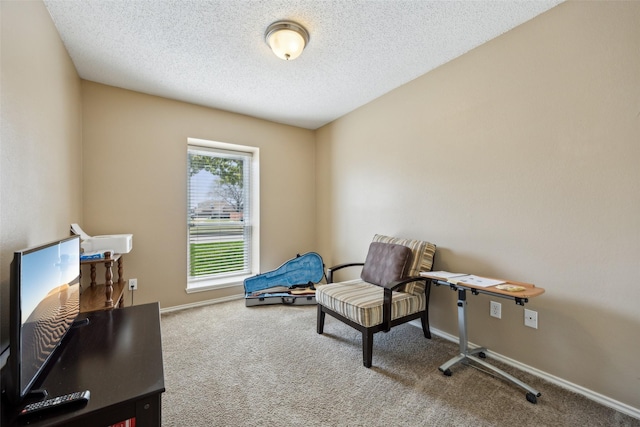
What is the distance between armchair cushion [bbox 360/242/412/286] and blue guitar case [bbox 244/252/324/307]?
0.98m

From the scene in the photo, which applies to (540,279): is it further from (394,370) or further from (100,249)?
(100,249)

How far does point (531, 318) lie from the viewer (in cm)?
194

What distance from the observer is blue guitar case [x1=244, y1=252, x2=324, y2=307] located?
334 centimetres

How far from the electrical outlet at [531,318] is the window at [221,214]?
3.06m

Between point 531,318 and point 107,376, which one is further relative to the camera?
point 531,318

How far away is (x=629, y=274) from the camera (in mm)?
1563

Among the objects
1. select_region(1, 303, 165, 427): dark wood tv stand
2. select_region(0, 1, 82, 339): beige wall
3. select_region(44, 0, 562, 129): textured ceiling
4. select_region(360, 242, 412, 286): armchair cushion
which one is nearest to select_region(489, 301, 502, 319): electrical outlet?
select_region(360, 242, 412, 286): armchair cushion

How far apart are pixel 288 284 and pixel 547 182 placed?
9.42 feet

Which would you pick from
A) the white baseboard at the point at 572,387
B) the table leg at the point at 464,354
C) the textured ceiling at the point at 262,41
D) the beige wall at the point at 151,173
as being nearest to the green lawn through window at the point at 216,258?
the beige wall at the point at 151,173

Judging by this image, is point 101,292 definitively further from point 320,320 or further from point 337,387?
point 337,387

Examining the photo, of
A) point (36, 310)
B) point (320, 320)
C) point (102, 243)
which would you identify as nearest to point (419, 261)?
point (320, 320)

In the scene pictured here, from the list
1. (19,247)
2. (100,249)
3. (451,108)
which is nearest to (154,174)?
(100,249)

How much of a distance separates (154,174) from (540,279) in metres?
3.79

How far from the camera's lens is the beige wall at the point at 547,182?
1588mm
